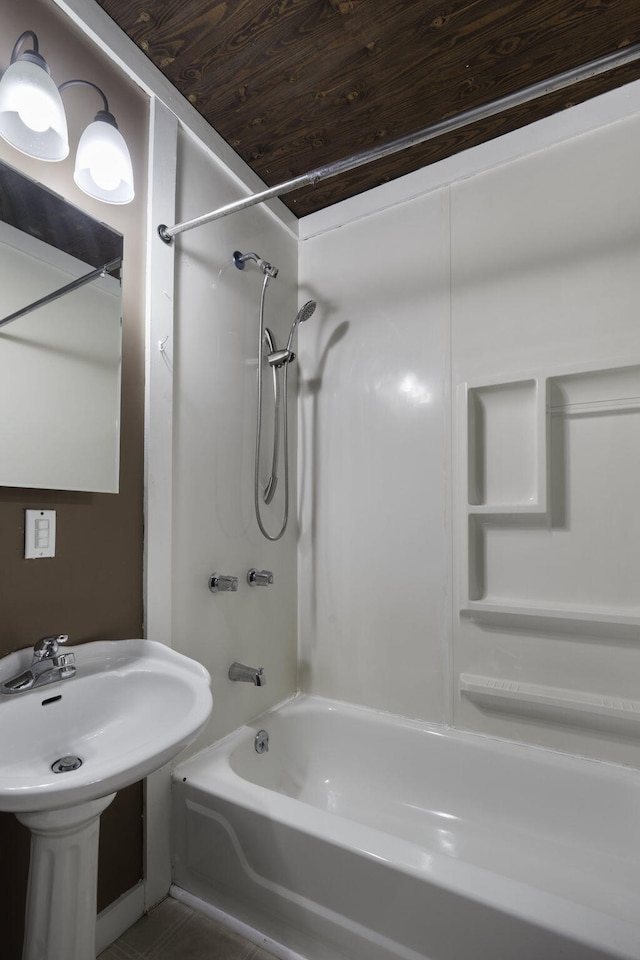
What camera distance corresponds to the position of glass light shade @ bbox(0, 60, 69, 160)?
3.45ft

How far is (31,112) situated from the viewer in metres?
1.07

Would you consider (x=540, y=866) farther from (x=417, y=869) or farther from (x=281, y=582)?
(x=281, y=582)

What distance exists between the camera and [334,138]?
1779 mm

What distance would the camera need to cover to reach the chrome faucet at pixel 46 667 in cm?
108

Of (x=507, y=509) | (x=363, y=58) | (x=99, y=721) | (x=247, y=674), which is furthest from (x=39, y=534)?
(x=363, y=58)

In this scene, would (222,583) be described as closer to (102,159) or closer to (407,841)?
(407,841)

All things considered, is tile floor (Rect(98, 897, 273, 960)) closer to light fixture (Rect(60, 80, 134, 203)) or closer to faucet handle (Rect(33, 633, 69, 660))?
faucet handle (Rect(33, 633, 69, 660))

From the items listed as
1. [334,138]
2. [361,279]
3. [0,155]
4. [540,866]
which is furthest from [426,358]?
[540,866]

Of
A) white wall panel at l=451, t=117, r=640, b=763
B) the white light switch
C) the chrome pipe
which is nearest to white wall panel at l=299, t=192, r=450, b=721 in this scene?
white wall panel at l=451, t=117, r=640, b=763

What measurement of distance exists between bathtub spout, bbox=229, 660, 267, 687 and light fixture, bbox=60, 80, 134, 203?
4.83 ft

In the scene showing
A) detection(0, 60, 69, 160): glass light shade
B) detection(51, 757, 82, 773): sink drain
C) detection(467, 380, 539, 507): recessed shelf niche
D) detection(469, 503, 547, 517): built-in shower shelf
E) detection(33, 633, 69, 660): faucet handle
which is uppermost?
detection(0, 60, 69, 160): glass light shade

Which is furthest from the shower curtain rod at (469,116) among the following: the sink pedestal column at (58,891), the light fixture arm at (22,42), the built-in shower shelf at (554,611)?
the sink pedestal column at (58,891)

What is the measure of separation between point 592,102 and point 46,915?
8.58 ft

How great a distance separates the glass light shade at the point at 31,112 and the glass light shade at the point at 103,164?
8 cm
